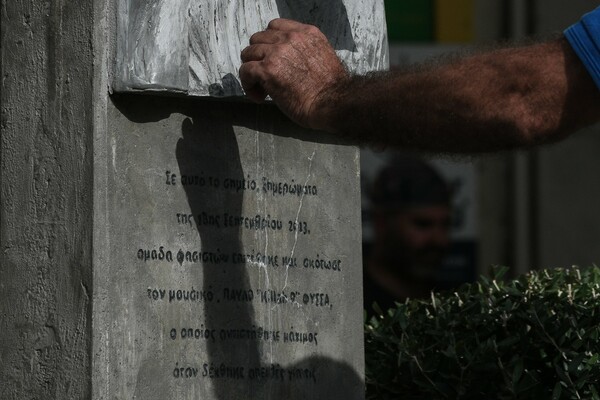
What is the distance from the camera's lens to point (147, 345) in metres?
4.15

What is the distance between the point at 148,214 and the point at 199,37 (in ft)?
1.80

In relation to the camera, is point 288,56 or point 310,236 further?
point 310,236

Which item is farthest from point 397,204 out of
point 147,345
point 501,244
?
point 147,345

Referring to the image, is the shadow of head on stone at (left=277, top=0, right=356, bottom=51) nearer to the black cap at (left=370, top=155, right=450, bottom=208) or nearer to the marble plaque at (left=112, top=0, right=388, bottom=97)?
the marble plaque at (left=112, top=0, right=388, bottom=97)

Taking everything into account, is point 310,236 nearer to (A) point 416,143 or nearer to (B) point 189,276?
(B) point 189,276

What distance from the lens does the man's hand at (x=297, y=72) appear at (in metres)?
4.03

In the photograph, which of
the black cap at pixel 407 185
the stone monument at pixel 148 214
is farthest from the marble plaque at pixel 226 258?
the black cap at pixel 407 185

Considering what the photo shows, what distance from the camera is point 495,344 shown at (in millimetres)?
4809

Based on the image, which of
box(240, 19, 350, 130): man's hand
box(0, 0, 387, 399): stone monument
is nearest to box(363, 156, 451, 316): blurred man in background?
box(0, 0, 387, 399): stone monument

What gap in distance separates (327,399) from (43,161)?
1.20 meters

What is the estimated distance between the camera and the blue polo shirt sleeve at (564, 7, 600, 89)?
361cm

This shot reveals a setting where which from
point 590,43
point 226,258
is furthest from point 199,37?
point 590,43

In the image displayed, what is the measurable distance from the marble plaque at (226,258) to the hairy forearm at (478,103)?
→ 1.82 feet

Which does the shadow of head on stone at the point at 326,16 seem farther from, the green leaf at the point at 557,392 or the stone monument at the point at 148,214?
the green leaf at the point at 557,392
